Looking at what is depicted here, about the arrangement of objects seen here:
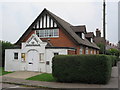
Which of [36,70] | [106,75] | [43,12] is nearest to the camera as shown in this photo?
[106,75]

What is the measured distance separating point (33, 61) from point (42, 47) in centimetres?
203

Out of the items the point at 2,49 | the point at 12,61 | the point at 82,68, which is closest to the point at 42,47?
the point at 12,61

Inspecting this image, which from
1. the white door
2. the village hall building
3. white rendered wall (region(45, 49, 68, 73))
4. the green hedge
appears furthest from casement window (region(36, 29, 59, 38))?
the green hedge

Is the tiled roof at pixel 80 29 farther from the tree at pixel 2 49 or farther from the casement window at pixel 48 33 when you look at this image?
the tree at pixel 2 49

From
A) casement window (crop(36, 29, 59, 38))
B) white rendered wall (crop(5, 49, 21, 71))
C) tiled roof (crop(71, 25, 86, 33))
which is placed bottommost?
white rendered wall (crop(5, 49, 21, 71))

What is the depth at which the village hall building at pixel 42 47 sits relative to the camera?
1981cm

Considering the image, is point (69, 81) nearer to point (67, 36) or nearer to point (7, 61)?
point (67, 36)

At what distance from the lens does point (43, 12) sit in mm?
23500

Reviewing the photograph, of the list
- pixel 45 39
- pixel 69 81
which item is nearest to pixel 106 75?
pixel 69 81

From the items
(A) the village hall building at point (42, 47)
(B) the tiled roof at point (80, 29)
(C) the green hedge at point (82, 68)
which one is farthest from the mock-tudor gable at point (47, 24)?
(C) the green hedge at point (82, 68)

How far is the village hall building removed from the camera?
1981 centimetres

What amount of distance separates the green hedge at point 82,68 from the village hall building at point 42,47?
17.0 feet

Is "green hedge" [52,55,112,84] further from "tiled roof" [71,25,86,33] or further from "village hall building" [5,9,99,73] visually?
"tiled roof" [71,25,86,33]

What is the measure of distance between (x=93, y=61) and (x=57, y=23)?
11065 millimetres
